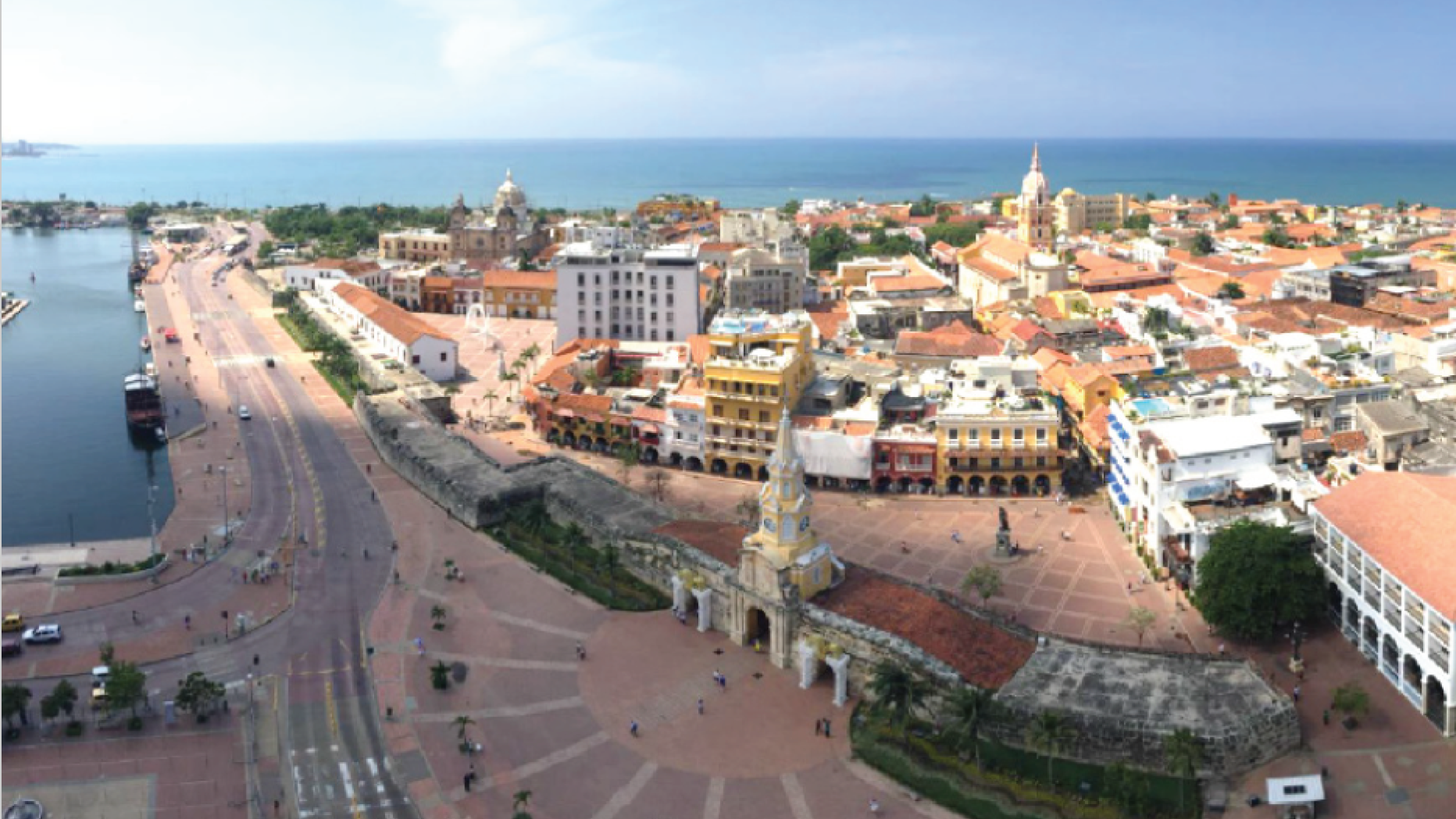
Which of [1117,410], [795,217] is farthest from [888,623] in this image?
[795,217]

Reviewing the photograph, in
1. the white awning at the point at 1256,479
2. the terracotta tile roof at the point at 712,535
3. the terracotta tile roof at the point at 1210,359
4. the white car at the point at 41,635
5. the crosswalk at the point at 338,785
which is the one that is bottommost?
the crosswalk at the point at 338,785

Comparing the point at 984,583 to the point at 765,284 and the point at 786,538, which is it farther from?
the point at 765,284

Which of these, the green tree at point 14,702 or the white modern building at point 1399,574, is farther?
the green tree at point 14,702

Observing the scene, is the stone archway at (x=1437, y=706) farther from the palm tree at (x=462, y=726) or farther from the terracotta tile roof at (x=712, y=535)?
the palm tree at (x=462, y=726)

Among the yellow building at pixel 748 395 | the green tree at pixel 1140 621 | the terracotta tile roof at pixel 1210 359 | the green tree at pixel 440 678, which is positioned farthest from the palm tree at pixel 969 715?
the terracotta tile roof at pixel 1210 359

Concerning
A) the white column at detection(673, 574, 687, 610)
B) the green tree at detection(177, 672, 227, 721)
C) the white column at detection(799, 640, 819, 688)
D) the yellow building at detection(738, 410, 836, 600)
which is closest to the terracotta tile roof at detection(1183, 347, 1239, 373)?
the yellow building at detection(738, 410, 836, 600)

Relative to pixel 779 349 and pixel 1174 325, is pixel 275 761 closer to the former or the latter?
pixel 779 349
